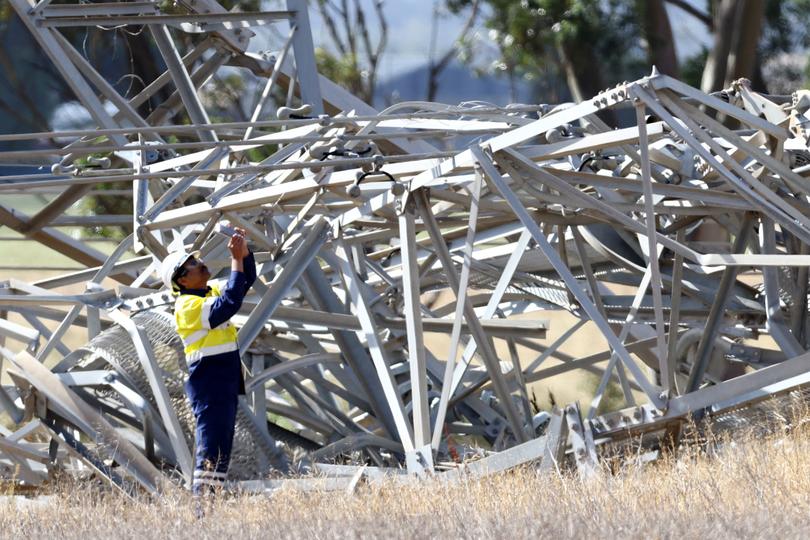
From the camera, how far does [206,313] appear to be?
27.6 feet

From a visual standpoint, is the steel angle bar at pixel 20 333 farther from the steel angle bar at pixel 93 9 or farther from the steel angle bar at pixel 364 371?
the steel angle bar at pixel 93 9

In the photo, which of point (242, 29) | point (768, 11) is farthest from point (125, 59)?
point (242, 29)

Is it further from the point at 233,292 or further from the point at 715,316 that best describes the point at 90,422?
the point at 715,316

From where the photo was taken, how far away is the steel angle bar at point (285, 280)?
31.2 feet

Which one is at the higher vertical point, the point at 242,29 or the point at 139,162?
the point at 242,29

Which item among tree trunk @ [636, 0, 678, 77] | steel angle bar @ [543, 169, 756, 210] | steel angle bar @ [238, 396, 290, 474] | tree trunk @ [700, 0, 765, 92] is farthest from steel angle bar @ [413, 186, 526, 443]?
tree trunk @ [636, 0, 678, 77]

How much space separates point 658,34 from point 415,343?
18.3 metres

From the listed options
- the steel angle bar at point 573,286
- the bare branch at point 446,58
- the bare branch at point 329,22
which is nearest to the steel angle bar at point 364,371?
the steel angle bar at point 573,286

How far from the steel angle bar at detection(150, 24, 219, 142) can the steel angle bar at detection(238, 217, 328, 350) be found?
310cm

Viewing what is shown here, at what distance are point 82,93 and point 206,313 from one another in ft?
15.4

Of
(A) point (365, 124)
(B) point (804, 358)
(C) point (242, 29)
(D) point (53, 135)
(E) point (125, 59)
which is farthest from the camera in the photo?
(E) point (125, 59)

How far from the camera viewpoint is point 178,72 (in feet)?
41.5

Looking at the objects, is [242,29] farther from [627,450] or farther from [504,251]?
[627,450]

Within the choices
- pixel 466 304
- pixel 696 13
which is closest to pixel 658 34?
pixel 696 13
